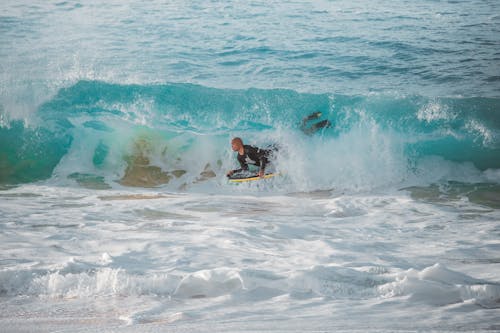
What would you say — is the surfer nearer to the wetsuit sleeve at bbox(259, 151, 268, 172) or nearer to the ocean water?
the ocean water

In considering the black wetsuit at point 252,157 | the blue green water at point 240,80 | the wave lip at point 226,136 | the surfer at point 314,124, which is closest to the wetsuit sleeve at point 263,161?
the black wetsuit at point 252,157

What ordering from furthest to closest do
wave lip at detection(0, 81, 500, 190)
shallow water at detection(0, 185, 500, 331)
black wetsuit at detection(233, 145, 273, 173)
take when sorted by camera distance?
wave lip at detection(0, 81, 500, 190), black wetsuit at detection(233, 145, 273, 173), shallow water at detection(0, 185, 500, 331)

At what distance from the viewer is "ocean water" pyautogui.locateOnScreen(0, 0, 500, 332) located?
2.19 metres

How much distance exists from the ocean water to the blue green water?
3 cm

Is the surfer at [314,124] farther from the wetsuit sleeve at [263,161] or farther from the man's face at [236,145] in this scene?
the man's face at [236,145]

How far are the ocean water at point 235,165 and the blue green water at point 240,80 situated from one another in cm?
3

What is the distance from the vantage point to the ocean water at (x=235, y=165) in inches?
86.1

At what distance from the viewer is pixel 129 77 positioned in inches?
331

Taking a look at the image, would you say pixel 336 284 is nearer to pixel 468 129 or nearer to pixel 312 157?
Result: pixel 312 157

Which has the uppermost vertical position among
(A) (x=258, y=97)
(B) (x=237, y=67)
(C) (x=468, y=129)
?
(B) (x=237, y=67)

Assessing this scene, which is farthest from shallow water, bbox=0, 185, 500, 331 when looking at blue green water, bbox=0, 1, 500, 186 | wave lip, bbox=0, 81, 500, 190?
blue green water, bbox=0, 1, 500, 186

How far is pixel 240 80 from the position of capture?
8438mm

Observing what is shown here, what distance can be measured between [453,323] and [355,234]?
5.61 feet

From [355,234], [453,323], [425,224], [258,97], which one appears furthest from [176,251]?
[258,97]
